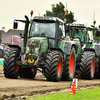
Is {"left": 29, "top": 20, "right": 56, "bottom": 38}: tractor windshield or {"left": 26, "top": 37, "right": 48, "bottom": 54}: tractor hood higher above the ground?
{"left": 29, "top": 20, "right": 56, "bottom": 38}: tractor windshield

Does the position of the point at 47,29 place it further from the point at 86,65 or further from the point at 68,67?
the point at 86,65

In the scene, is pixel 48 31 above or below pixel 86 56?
above

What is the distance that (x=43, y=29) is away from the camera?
14461 millimetres

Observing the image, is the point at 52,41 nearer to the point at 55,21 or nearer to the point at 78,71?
the point at 55,21

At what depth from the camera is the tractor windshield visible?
47.4 ft

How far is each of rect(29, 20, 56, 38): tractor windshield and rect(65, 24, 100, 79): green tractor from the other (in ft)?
7.57

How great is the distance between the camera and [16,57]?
46.1 feet

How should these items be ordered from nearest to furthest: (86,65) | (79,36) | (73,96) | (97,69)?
(73,96)
(86,65)
(97,69)
(79,36)

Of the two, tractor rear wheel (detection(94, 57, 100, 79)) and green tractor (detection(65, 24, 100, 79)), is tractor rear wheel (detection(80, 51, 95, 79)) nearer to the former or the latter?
green tractor (detection(65, 24, 100, 79))

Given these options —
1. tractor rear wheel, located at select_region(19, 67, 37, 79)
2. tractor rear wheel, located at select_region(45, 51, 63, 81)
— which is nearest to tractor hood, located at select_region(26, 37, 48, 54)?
tractor rear wheel, located at select_region(45, 51, 63, 81)

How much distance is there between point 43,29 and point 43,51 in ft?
3.29

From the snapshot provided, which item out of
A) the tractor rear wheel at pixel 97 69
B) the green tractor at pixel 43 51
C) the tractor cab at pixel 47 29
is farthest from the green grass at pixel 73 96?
the tractor rear wheel at pixel 97 69

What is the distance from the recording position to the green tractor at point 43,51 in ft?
44.8

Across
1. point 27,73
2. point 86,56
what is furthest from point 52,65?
point 86,56
